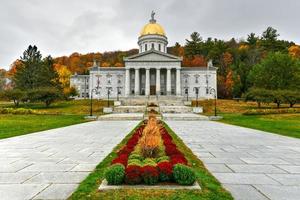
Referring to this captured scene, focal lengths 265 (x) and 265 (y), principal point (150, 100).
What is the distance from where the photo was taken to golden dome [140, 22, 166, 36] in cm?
7819

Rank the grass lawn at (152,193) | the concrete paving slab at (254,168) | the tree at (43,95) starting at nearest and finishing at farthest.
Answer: the grass lawn at (152,193)
the concrete paving slab at (254,168)
the tree at (43,95)

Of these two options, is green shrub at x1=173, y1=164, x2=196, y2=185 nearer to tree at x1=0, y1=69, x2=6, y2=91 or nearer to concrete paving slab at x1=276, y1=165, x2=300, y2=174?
concrete paving slab at x1=276, y1=165, x2=300, y2=174

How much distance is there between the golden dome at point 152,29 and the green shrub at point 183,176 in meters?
75.3

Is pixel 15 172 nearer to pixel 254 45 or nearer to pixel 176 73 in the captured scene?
pixel 176 73

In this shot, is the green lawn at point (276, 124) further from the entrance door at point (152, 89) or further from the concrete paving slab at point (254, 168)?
the entrance door at point (152, 89)

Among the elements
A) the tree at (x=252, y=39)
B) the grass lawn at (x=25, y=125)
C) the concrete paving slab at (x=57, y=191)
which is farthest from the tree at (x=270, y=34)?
the concrete paving slab at (x=57, y=191)

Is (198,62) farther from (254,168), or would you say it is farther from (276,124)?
(254,168)

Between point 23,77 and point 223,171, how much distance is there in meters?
62.7

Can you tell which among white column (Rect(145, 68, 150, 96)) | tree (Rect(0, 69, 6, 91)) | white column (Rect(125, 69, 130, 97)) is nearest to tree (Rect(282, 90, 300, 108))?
white column (Rect(145, 68, 150, 96))

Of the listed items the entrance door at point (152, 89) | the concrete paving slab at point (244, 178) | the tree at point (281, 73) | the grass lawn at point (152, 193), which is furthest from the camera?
the entrance door at point (152, 89)

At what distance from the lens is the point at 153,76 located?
7869 centimetres

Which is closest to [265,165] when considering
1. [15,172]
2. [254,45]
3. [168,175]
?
[168,175]

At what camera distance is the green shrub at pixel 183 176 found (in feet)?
17.5

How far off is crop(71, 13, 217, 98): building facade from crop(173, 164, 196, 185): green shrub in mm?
68384
